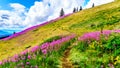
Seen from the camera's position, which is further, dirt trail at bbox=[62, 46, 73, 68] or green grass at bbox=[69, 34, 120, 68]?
dirt trail at bbox=[62, 46, 73, 68]

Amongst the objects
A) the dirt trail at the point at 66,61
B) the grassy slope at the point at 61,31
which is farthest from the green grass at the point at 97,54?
the grassy slope at the point at 61,31

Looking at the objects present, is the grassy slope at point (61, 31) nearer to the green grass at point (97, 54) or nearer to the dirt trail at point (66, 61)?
the dirt trail at point (66, 61)

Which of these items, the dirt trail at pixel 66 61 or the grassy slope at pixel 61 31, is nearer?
the dirt trail at pixel 66 61

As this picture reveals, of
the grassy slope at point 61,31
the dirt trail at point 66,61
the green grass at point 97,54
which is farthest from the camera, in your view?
the grassy slope at point 61,31

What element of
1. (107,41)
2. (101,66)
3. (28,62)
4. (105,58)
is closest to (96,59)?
(105,58)

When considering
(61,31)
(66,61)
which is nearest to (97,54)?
(66,61)

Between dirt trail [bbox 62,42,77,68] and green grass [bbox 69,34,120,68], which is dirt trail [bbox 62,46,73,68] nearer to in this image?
dirt trail [bbox 62,42,77,68]

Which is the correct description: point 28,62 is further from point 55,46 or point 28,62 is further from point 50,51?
point 55,46

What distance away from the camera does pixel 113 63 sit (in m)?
14.0

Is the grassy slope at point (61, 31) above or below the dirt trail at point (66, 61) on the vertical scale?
above

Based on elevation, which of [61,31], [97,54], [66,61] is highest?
[61,31]

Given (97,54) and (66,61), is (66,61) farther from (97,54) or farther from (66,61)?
(97,54)

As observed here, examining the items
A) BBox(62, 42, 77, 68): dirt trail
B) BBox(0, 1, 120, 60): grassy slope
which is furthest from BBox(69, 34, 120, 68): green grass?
BBox(0, 1, 120, 60): grassy slope

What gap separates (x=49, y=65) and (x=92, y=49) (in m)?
3.80
